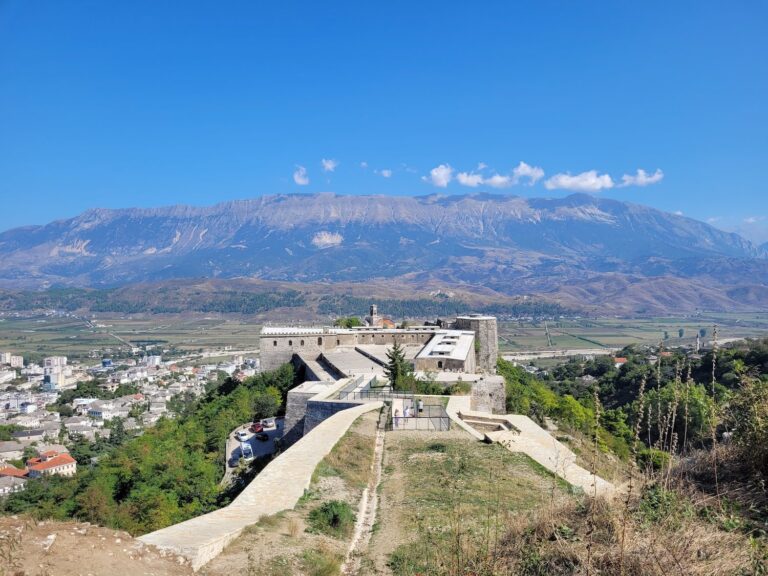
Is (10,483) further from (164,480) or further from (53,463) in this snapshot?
(164,480)

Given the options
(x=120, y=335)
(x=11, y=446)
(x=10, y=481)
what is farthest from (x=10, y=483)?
(x=120, y=335)

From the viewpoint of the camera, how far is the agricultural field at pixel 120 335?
416 feet

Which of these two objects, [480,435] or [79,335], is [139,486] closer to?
[480,435]

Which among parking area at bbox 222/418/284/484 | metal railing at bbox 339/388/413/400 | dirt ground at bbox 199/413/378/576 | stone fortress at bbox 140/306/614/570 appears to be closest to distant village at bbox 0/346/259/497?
stone fortress at bbox 140/306/614/570

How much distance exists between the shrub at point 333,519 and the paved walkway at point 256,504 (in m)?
0.53

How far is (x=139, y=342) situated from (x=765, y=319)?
516ft

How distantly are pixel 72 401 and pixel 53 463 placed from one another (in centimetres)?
3855

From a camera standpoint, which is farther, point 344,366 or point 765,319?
point 765,319

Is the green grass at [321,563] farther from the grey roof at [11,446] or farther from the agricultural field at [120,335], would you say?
the agricultural field at [120,335]

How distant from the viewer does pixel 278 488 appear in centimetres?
996

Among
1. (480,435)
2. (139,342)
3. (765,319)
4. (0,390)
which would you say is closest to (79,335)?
(139,342)

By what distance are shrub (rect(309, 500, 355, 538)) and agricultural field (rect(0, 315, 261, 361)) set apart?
111 meters

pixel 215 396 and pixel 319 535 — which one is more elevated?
pixel 319 535

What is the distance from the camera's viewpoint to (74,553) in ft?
19.0
